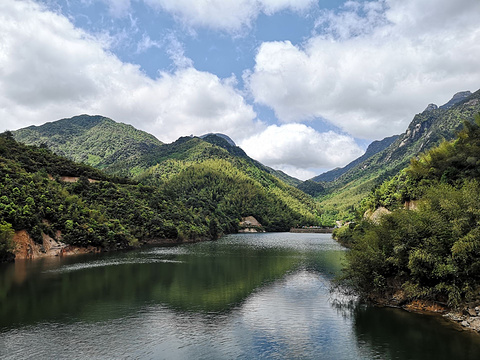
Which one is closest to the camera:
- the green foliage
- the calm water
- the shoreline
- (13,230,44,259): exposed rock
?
the calm water

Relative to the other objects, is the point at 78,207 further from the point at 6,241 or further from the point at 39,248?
the point at 6,241

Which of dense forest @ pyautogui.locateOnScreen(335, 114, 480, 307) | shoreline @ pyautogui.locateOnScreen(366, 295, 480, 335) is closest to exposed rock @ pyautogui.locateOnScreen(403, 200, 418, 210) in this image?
dense forest @ pyautogui.locateOnScreen(335, 114, 480, 307)

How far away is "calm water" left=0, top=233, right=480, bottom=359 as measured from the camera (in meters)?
21.7

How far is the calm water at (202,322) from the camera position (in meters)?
21.7

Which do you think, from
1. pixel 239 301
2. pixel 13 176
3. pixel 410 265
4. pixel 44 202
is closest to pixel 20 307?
pixel 239 301

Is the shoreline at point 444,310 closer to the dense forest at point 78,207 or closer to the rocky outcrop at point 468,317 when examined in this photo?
the rocky outcrop at point 468,317

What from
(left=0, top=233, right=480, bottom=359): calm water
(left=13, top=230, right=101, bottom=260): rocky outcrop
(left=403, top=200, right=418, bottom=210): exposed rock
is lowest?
(left=0, top=233, right=480, bottom=359): calm water

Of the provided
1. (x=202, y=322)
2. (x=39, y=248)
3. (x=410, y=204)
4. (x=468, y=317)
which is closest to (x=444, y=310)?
(x=468, y=317)

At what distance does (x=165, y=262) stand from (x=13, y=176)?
39038 mm

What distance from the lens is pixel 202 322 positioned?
27.5 metres

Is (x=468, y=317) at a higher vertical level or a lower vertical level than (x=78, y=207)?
lower

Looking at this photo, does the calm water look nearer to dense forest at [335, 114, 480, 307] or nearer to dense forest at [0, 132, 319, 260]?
dense forest at [335, 114, 480, 307]

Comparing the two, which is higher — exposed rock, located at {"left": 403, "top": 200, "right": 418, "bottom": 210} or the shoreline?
exposed rock, located at {"left": 403, "top": 200, "right": 418, "bottom": 210}

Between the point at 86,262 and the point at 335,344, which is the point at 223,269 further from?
the point at 335,344
